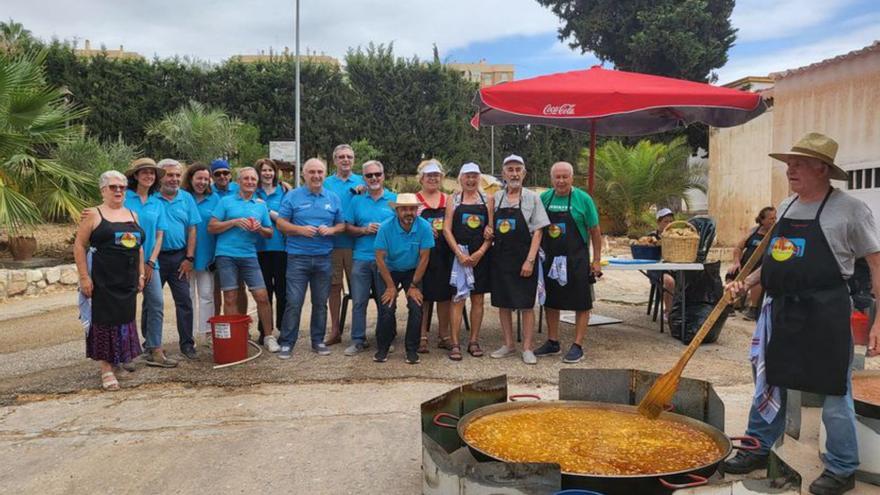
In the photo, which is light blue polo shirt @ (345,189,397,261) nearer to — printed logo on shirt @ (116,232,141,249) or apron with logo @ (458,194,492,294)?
apron with logo @ (458,194,492,294)

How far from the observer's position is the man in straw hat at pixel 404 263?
573 cm

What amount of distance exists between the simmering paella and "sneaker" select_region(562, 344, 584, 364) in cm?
200

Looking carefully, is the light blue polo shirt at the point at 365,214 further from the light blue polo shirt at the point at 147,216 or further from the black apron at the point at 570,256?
the light blue polo shirt at the point at 147,216

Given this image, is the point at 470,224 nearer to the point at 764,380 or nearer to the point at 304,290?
the point at 304,290

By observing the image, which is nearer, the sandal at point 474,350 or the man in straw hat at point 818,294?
the man in straw hat at point 818,294

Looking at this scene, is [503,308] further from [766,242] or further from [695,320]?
[766,242]

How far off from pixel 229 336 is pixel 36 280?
20.9ft

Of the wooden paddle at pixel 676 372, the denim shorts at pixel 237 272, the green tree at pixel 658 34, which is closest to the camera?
the wooden paddle at pixel 676 372

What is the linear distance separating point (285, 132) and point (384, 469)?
22915mm

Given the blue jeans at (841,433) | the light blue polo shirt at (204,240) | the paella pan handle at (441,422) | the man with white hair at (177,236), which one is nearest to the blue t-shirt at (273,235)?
the light blue polo shirt at (204,240)

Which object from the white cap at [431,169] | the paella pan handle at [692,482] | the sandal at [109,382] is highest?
the white cap at [431,169]

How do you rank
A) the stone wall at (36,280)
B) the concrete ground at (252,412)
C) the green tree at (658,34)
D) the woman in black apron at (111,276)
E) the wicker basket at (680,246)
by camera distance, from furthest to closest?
the green tree at (658,34) < the stone wall at (36,280) < the wicker basket at (680,246) < the woman in black apron at (111,276) < the concrete ground at (252,412)

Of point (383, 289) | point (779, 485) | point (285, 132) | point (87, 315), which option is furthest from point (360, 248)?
point (285, 132)

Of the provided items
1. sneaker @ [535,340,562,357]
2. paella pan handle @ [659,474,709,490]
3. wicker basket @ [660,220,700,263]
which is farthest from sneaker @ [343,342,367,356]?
paella pan handle @ [659,474,709,490]
